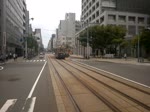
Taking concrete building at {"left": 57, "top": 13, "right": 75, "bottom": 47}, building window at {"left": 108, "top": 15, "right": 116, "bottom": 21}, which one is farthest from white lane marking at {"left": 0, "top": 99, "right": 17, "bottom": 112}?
concrete building at {"left": 57, "top": 13, "right": 75, "bottom": 47}

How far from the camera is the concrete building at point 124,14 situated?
92.4 meters

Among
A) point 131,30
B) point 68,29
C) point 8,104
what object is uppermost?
point 68,29

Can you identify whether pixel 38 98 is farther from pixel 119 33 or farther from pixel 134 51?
pixel 134 51

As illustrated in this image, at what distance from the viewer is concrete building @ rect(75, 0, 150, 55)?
92.4 meters

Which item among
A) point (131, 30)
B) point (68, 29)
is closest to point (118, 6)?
point (131, 30)

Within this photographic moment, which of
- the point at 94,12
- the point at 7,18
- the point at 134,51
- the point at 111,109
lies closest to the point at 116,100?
the point at 111,109

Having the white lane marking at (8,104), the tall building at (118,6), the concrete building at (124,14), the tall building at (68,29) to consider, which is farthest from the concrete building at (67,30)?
the white lane marking at (8,104)

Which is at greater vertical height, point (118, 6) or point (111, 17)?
point (118, 6)

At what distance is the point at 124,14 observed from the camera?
9425cm

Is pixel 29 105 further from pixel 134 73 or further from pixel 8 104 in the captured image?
pixel 134 73

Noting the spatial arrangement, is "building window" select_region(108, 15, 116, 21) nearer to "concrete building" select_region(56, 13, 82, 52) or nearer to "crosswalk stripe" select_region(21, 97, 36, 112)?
"concrete building" select_region(56, 13, 82, 52)

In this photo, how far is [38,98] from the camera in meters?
11.0

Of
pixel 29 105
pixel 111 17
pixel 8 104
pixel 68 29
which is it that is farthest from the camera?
pixel 68 29

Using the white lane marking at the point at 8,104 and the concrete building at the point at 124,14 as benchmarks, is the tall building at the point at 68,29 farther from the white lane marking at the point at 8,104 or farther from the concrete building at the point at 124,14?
the white lane marking at the point at 8,104
